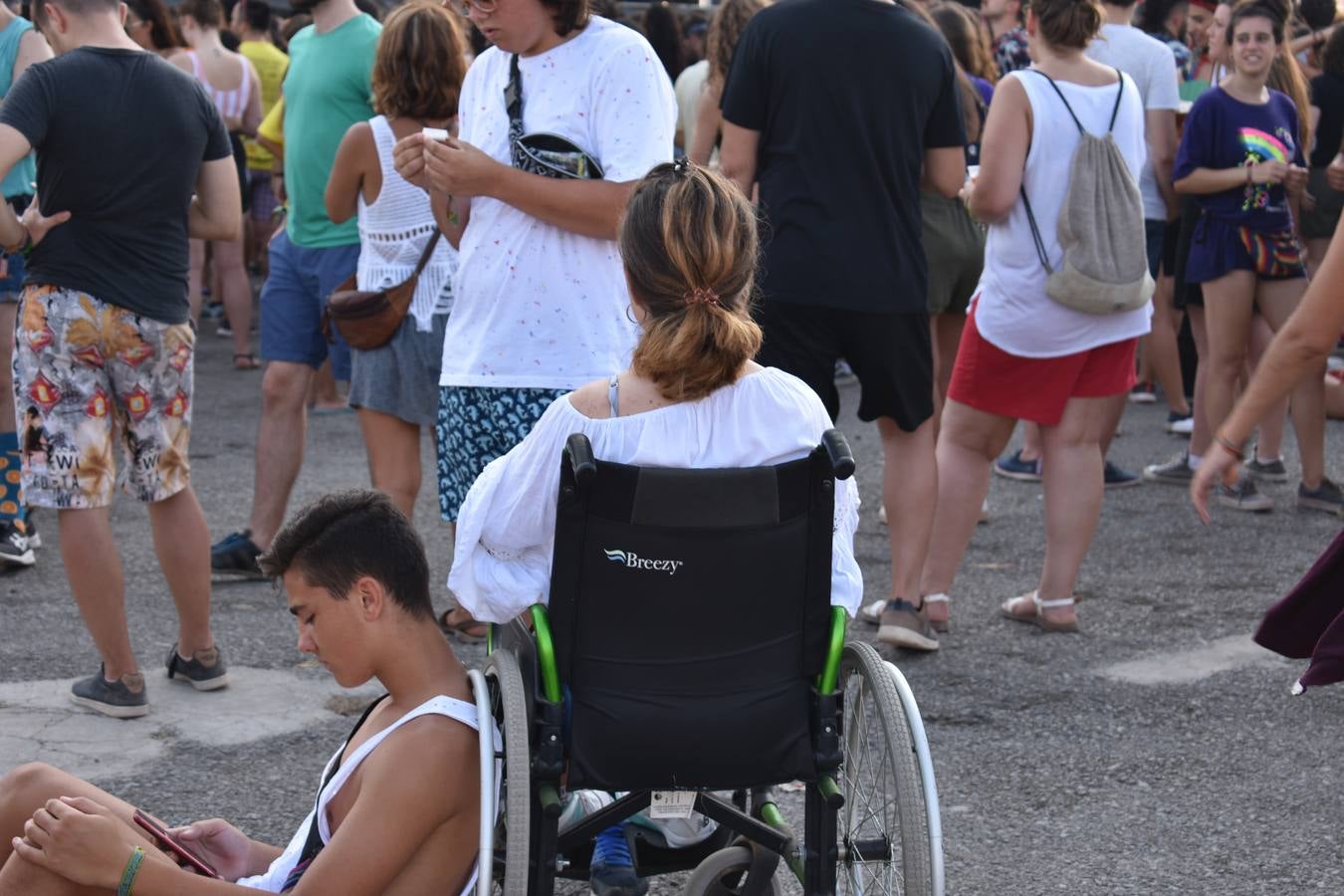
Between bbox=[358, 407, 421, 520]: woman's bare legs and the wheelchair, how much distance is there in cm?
257

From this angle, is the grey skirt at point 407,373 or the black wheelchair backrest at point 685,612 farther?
the grey skirt at point 407,373

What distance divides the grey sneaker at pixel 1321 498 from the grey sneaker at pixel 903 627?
269 centimetres

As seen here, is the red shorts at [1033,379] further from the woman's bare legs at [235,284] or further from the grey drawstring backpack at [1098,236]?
the woman's bare legs at [235,284]

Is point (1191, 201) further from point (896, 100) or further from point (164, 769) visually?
point (164, 769)

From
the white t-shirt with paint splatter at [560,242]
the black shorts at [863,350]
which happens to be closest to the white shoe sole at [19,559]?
the white t-shirt with paint splatter at [560,242]

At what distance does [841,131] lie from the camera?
4.76 m

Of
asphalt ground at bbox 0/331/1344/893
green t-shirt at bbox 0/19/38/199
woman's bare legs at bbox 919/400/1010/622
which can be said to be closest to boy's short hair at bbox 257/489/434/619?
asphalt ground at bbox 0/331/1344/893

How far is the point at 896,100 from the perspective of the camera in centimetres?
477

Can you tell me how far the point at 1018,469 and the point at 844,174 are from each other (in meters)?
3.24

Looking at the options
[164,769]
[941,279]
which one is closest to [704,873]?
[164,769]

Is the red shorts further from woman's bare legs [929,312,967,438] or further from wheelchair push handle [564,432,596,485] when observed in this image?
wheelchair push handle [564,432,596,485]

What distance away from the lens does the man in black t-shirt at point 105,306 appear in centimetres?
430

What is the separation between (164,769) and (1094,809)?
7.32 feet

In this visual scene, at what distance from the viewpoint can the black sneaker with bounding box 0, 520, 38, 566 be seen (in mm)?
5777
